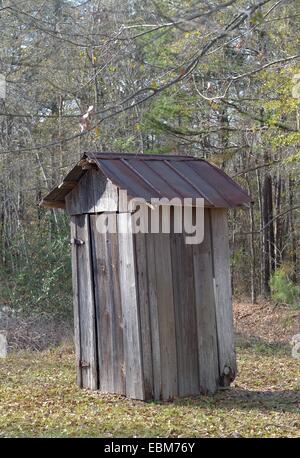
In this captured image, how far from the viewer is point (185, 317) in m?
8.04

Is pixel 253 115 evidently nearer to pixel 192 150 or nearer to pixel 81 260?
pixel 192 150

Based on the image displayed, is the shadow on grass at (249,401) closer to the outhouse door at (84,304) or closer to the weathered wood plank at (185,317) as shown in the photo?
the weathered wood plank at (185,317)

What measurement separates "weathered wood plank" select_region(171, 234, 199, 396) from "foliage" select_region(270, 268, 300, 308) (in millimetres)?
9589

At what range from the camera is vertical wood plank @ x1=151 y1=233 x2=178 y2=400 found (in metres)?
7.82

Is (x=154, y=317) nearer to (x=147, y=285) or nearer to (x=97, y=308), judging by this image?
(x=147, y=285)

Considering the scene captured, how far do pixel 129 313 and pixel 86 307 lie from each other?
0.86m

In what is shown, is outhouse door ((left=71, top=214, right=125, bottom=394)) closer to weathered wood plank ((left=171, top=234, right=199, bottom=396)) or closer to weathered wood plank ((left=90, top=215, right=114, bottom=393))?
weathered wood plank ((left=90, top=215, right=114, bottom=393))

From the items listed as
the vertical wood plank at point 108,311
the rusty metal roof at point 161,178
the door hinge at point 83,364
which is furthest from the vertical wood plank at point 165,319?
the door hinge at point 83,364

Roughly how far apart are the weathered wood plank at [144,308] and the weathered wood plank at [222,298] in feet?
3.30

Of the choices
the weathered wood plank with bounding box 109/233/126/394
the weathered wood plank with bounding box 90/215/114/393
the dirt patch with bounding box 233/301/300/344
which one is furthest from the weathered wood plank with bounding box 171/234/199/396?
the dirt patch with bounding box 233/301/300/344

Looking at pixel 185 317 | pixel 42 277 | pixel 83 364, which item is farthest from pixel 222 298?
pixel 42 277

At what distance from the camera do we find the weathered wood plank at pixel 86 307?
836cm

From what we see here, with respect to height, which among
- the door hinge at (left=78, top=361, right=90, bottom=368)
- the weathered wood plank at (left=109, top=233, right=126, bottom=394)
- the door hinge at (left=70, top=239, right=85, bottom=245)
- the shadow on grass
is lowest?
the shadow on grass

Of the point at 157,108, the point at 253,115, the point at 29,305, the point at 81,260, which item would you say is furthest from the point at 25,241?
the point at 81,260
